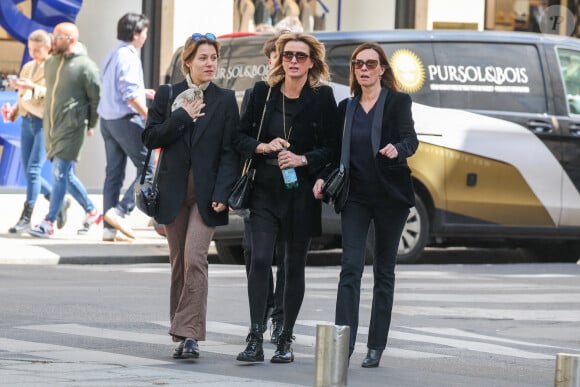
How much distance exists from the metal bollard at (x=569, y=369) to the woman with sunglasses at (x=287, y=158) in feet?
9.36

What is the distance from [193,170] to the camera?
916cm

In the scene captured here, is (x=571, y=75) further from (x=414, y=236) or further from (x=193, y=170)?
(x=193, y=170)

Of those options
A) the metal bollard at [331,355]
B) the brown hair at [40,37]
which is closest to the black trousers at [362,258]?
the metal bollard at [331,355]

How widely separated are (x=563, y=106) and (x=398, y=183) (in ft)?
23.1

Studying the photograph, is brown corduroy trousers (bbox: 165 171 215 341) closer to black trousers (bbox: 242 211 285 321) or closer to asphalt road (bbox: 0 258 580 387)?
asphalt road (bbox: 0 258 580 387)

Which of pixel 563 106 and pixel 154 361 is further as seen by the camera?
pixel 563 106

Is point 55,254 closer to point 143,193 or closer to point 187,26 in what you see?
point 187,26

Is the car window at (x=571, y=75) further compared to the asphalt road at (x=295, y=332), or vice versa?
the car window at (x=571, y=75)

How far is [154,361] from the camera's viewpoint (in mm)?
8828

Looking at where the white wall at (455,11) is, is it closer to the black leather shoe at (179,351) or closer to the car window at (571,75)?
the car window at (571,75)

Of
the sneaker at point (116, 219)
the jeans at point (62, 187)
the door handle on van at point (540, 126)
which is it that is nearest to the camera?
the door handle on van at point (540, 126)

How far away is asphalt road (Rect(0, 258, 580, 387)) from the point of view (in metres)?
8.48

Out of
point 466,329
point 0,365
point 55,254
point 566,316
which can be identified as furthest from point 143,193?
point 55,254

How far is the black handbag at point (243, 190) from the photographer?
29.6ft
